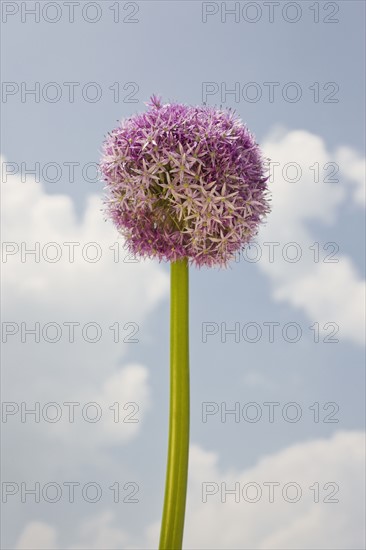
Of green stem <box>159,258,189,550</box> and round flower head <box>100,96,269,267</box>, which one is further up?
round flower head <box>100,96,269,267</box>

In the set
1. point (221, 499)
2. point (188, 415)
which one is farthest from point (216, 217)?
point (221, 499)

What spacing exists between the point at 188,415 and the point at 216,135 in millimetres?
1445

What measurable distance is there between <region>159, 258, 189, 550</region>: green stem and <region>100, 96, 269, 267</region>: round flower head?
0.18 metres

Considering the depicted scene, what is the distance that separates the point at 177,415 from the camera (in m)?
3.87

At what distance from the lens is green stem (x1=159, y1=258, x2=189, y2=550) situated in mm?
3783

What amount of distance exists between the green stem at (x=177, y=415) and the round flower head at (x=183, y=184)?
177 millimetres

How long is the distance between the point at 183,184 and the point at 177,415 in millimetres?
1183

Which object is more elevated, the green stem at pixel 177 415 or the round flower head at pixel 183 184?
the round flower head at pixel 183 184

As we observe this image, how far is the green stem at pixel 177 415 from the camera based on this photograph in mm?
3783

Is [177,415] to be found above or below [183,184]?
below

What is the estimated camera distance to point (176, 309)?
13.0 ft

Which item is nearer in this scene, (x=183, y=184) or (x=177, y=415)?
(x=183, y=184)

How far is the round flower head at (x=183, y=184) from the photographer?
3717mm

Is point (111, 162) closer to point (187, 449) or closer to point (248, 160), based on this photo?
point (248, 160)
